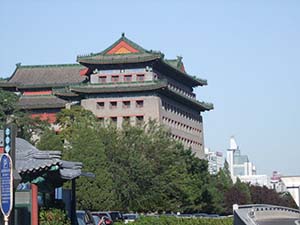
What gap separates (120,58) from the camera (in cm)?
6900

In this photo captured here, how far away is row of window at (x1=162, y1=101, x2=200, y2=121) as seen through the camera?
72.2 m

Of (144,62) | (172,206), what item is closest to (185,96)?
(144,62)

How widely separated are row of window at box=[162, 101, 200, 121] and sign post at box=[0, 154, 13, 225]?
5946cm

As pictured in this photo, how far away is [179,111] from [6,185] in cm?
6569

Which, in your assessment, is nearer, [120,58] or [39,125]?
[39,125]

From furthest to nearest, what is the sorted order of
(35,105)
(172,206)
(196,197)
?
(35,105), (196,197), (172,206)

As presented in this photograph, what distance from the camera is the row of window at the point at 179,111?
72175 millimetres

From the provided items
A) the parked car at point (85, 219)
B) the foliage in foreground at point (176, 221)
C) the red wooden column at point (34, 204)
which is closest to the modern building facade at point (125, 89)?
the foliage in foreground at point (176, 221)

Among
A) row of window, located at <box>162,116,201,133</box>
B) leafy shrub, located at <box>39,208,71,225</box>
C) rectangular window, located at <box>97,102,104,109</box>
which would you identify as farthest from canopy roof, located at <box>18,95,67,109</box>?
leafy shrub, located at <box>39,208,71,225</box>

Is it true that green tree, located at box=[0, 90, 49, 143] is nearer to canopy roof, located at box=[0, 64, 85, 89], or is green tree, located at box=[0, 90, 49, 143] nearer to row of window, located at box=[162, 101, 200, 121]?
row of window, located at box=[162, 101, 200, 121]

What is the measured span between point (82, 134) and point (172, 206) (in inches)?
306

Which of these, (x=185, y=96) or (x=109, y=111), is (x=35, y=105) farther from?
(x=185, y=96)

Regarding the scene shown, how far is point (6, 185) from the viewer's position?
1134 centimetres

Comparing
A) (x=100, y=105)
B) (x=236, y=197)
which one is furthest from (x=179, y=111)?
(x=236, y=197)
